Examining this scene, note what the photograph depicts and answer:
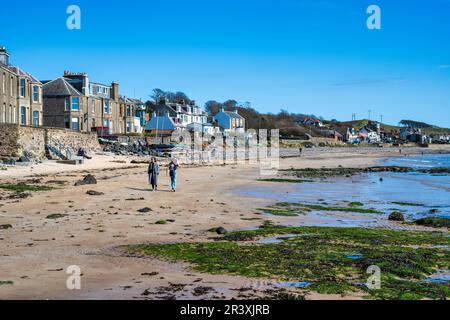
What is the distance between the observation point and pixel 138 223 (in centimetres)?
1625

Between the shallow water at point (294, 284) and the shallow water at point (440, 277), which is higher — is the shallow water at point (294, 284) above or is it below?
above

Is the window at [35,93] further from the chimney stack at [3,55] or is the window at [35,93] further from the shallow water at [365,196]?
the shallow water at [365,196]

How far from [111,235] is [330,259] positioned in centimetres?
612

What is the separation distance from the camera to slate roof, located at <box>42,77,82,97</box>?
66.1 meters

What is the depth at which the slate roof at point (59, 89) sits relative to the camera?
66125 millimetres

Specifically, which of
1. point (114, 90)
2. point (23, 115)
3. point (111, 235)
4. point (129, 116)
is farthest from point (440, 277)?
point (129, 116)

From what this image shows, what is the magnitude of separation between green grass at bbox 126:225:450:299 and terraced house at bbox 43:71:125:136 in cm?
5354

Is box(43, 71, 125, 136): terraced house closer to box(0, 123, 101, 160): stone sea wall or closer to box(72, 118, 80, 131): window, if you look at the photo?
box(72, 118, 80, 131): window

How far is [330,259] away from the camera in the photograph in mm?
11555

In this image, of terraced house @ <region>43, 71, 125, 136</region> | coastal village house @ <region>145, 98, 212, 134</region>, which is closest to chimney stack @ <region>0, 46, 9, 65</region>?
terraced house @ <region>43, 71, 125, 136</region>

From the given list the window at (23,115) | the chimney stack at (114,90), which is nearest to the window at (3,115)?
the window at (23,115)
